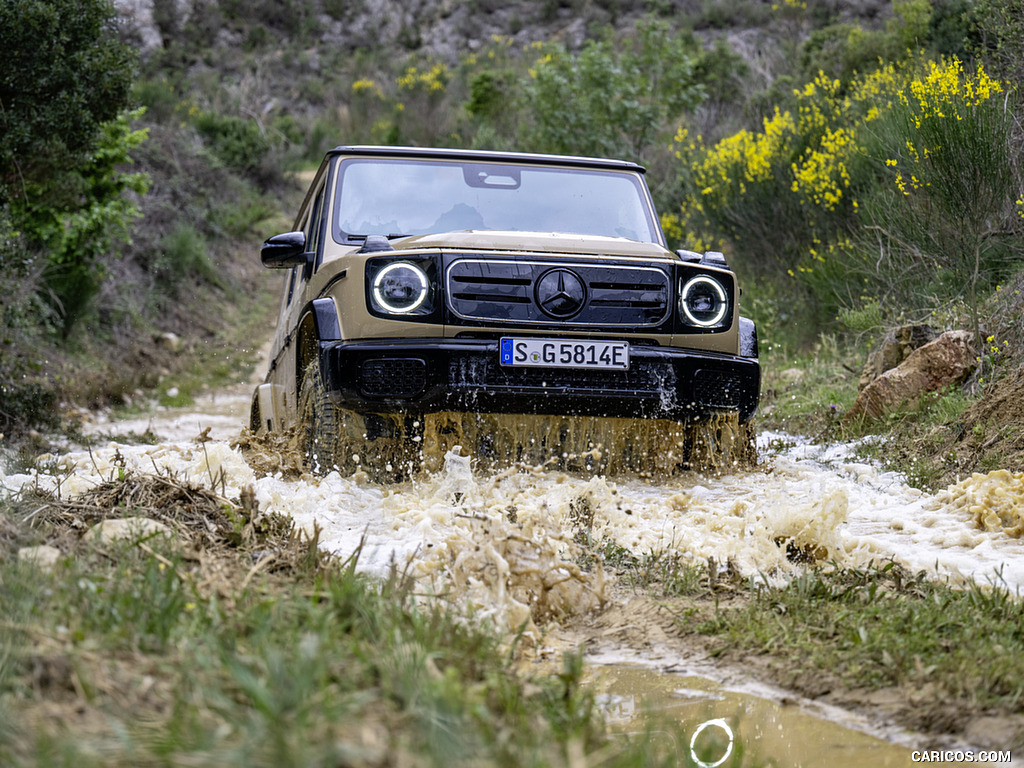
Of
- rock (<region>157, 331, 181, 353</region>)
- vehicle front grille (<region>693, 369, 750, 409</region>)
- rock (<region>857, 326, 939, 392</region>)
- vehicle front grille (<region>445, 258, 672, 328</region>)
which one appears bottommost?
rock (<region>157, 331, 181, 353</region>)

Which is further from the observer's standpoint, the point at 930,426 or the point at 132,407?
the point at 132,407

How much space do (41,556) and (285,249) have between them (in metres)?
3.10

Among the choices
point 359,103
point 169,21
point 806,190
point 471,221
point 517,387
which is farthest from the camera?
point 169,21

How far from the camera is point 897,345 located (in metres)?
6.86

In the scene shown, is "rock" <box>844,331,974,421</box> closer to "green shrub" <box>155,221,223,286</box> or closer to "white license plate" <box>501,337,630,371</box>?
"white license plate" <box>501,337,630,371</box>

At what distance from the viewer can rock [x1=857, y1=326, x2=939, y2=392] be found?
6848mm

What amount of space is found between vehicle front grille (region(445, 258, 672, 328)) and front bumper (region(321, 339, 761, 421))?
16cm

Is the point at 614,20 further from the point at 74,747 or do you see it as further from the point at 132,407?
the point at 74,747

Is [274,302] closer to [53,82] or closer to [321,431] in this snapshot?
[53,82]

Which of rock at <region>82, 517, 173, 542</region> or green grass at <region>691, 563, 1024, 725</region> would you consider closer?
green grass at <region>691, 563, 1024, 725</region>

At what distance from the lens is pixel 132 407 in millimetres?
10609

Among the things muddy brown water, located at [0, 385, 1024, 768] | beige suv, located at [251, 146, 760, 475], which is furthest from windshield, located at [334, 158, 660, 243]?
muddy brown water, located at [0, 385, 1024, 768]

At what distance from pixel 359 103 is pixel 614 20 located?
41.2 feet

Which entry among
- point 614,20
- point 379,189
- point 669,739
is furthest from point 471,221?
point 614,20
